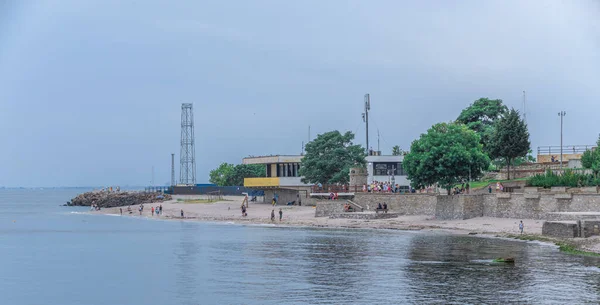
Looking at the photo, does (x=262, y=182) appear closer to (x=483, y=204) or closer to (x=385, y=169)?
(x=385, y=169)

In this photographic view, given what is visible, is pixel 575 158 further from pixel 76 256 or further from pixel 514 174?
pixel 76 256

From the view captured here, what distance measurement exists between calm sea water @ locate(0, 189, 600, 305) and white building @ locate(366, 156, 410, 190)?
86.3 ft

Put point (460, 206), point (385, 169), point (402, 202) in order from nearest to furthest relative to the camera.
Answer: point (460, 206) → point (402, 202) → point (385, 169)

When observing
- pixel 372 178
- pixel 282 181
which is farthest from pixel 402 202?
pixel 282 181

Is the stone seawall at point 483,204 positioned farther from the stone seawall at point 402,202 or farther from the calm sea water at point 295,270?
the calm sea water at point 295,270

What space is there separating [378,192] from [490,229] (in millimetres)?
18569

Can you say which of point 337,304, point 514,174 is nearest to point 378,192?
→ point 514,174

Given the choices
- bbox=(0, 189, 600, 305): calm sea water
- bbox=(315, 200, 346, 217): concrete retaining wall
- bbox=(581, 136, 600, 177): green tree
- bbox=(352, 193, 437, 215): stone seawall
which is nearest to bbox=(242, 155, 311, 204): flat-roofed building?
bbox=(315, 200, 346, 217): concrete retaining wall

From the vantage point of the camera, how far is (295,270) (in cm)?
4762

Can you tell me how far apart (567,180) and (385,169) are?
33.8m

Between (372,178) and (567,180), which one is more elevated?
(372,178)

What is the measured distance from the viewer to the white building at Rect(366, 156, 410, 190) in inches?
3907

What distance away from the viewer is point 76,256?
61531 mm

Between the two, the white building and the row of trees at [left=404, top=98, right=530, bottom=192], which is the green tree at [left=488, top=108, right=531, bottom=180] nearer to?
the row of trees at [left=404, top=98, right=530, bottom=192]
